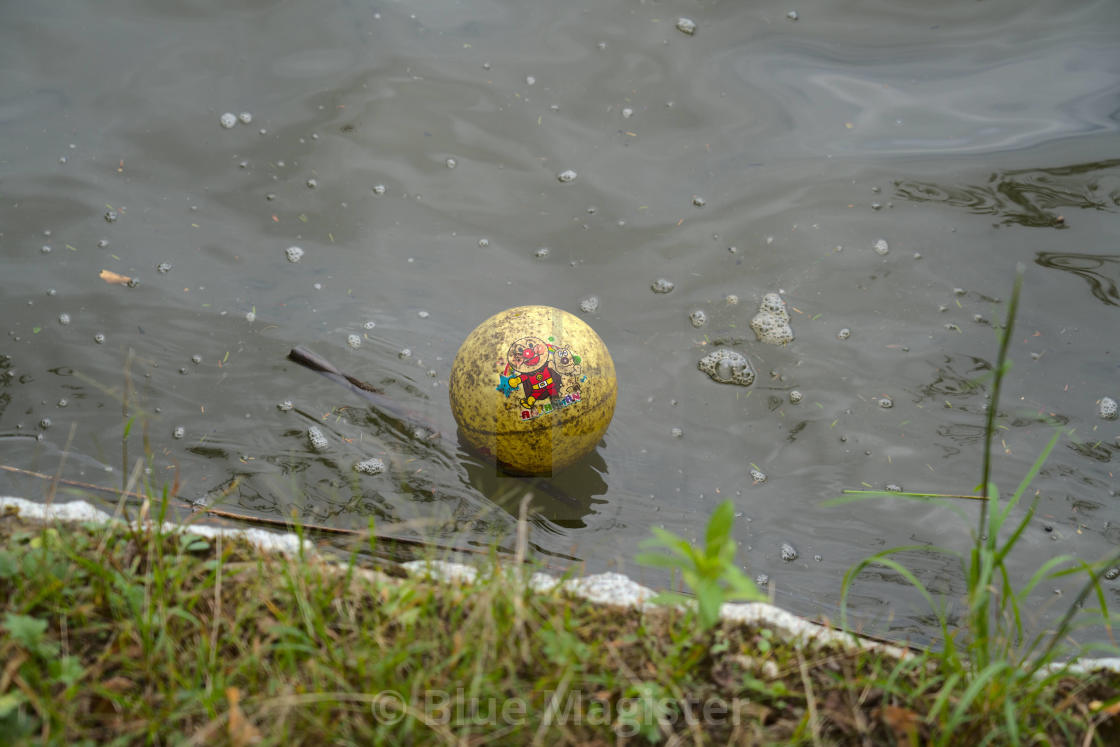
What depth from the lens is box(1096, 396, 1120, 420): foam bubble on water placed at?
Answer: 4.27 meters

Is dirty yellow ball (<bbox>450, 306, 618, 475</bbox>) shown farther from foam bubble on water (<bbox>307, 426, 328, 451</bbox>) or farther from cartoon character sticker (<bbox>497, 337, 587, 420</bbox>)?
foam bubble on water (<bbox>307, 426, 328, 451</bbox>)

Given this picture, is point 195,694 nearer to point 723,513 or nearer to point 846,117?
point 723,513

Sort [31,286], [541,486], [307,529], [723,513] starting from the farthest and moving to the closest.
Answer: [31,286] < [541,486] < [307,529] < [723,513]

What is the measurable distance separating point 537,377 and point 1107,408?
11.5ft

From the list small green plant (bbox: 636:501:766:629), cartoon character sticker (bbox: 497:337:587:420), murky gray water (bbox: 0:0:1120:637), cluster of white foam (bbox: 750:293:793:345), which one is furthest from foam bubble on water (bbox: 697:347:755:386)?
small green plant (bbox: 636:501:766:629)

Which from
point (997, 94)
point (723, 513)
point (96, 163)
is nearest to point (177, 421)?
point (96, 163)

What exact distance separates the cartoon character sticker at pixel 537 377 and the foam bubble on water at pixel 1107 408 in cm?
328

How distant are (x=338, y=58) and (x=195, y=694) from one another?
17.7ft

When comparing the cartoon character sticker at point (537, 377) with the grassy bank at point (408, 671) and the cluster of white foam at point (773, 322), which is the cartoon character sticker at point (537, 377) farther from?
the cluster of white foam at point (773, 322)

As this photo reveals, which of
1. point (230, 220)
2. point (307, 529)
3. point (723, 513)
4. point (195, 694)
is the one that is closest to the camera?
point (195, 694)

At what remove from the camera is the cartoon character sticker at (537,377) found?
3449mm

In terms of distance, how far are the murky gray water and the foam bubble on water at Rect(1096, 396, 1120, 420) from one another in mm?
58

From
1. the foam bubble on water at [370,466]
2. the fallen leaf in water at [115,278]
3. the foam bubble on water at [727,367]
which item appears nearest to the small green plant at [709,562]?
the foam bubble on water at [370,466]

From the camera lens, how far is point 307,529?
3115 millimetres
